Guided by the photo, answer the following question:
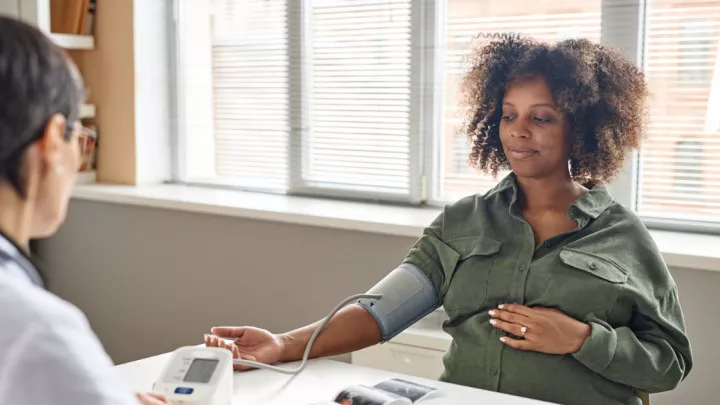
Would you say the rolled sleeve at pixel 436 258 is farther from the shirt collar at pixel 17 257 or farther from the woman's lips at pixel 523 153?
the shirt collar at pixel 17 257

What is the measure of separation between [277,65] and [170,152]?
2.32 ft

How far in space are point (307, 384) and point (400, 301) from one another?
1.07 feet

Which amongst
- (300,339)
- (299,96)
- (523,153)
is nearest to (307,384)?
(300,339)

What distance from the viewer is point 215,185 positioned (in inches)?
141

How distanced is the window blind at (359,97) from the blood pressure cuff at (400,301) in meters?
1.16

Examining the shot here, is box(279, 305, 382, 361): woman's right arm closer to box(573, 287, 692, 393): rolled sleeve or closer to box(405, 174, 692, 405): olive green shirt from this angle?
box(405, 174, 692, 405): olive green shirt

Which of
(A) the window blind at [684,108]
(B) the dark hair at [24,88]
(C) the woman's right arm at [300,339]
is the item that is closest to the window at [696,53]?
(A) the window blind at [684,108]

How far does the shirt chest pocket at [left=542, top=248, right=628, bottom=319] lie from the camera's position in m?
1.68

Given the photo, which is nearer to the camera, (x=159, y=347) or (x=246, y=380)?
(x=246, y=380)

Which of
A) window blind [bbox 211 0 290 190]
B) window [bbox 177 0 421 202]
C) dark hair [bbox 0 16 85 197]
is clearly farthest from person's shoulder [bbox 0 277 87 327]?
window blind [bbox 211 0 290 190]

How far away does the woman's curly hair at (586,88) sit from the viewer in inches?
71.7

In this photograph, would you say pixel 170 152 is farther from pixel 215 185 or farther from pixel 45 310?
pixel 45 310

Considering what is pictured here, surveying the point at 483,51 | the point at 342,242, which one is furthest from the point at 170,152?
the point at 483,51

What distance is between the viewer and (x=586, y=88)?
1.83 m
